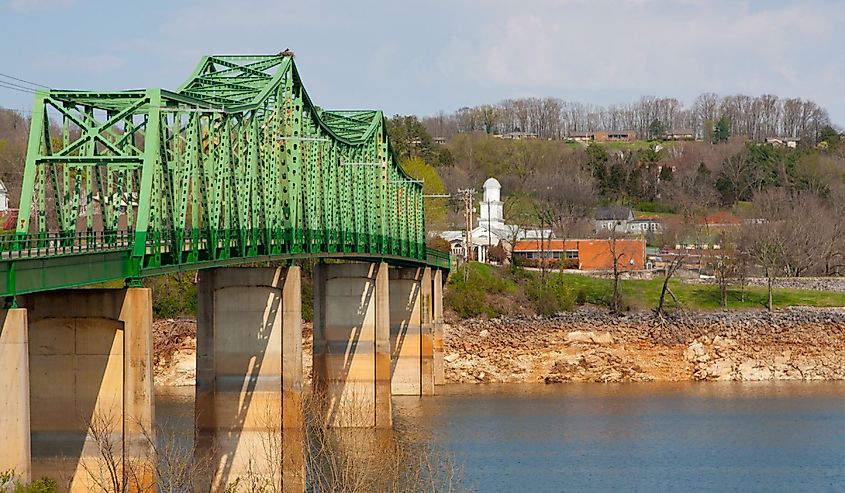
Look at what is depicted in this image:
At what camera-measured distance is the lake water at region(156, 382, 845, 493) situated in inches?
2163

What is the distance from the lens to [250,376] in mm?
53250

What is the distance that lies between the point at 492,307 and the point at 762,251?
996 inches

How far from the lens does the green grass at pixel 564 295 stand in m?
105

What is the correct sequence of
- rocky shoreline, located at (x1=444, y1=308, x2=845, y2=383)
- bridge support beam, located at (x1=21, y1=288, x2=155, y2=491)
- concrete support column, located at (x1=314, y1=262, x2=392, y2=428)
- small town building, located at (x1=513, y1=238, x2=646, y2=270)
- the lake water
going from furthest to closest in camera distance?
small town building, located at (x1=513, y1=238, x2=646, y2=270) < rocky shoreline, located at (x1=444, y1=308, x2=845, y2=383) < concrete support column, located at (x1=314, y1=262, x2=392, y2=428) < the lake water < bridge support beam, located at (x1=21, y1=288, x2=155, y2=491)

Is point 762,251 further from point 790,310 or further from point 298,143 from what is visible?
point 298,143

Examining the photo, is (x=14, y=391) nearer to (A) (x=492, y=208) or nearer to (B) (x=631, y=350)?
(B) (x=631, y=350)

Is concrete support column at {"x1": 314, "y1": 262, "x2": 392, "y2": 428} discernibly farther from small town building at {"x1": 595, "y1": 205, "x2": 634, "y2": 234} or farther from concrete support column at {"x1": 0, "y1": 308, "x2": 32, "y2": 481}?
small town building at {"x1": 595, "y1": 205, "x2": 634, "y2": 234}

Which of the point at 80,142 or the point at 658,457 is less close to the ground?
the point at 80,142

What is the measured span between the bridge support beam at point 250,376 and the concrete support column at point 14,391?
65.1 feet

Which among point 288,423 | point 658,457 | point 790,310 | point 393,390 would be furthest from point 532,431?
point 790,310

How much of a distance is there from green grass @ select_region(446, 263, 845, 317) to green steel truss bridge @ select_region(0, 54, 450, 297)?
30.5 m

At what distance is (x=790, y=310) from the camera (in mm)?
102812

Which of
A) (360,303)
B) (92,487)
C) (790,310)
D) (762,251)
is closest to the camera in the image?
(92,487)

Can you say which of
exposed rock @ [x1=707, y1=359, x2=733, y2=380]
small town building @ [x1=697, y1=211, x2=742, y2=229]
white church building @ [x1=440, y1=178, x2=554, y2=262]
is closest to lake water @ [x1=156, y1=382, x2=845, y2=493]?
exposed rock @ [x1=707, y1=359, x2=733, y2=380]
